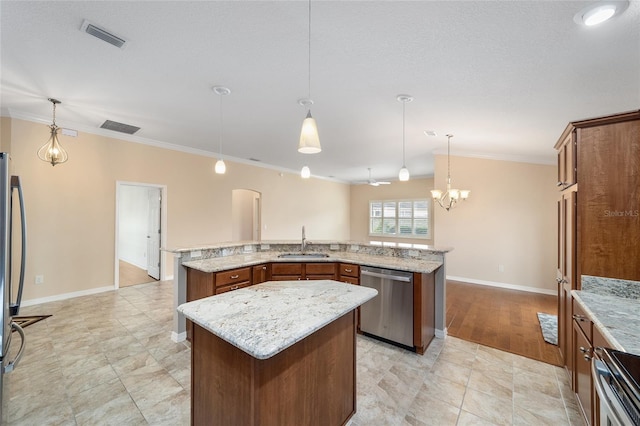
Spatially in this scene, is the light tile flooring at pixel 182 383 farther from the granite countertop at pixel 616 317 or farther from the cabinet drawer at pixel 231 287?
the granite countertop at pixel 616 317

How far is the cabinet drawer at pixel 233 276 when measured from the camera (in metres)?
2.75

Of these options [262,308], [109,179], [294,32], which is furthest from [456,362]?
[109,179]

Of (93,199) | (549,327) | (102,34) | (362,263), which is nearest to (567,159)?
(362,263)

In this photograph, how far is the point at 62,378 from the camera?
7.38 feet

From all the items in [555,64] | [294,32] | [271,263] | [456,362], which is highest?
[294,32]

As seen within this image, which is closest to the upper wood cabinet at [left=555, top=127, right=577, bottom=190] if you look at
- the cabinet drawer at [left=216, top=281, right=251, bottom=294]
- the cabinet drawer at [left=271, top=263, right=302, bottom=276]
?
the cabinet drawer at [left=271, top=263, right=302, bottom=276]

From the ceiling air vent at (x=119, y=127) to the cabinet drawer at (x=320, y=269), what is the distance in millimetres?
3755

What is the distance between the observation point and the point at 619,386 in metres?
0.98

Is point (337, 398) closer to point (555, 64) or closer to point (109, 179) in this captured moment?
point (555, 64)

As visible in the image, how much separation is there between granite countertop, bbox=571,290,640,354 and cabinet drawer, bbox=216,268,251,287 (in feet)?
9.32

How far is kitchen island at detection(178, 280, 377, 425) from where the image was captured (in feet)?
3.87

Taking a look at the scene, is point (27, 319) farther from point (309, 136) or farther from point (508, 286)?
point (508, 286)

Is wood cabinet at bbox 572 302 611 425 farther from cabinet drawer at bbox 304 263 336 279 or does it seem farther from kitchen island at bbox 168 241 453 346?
cabinet drawer at bbox 304 263 336 279

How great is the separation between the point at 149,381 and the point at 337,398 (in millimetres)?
1683
